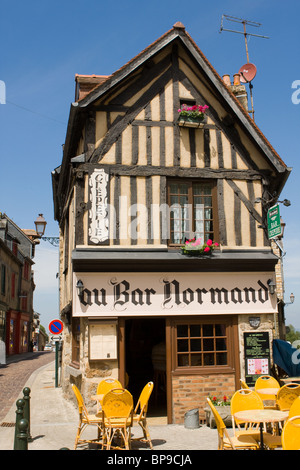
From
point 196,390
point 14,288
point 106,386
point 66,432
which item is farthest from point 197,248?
point 14,288

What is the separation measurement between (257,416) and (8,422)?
5839 millimetres

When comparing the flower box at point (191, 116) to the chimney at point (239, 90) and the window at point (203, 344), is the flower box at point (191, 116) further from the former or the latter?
the window at point (203, 344)

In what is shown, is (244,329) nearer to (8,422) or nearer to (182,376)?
(182,376)

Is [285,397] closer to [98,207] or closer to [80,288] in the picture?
[80,288]

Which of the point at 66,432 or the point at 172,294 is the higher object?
the point at 172,294

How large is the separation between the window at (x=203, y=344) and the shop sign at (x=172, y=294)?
33cm

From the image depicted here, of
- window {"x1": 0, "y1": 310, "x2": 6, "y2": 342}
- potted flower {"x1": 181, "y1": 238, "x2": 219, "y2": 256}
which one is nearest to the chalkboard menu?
potted flower {"x1": 181, "y1": 238, "x2": 219, "y2": 256}

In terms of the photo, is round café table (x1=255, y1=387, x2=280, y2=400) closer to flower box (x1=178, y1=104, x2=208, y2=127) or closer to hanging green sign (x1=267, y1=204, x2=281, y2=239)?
hanging green sign (x1=267, y1=204, x2=281, y2=239)

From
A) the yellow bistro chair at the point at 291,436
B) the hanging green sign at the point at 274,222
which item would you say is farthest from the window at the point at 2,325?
the yellow bistro chair at the point at 291,436

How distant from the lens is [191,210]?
34.7ft

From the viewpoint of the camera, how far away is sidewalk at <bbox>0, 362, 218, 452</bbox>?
749 cm

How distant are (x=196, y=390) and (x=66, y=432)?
2.76 metres

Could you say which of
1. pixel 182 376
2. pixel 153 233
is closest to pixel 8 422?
pixel 182 376

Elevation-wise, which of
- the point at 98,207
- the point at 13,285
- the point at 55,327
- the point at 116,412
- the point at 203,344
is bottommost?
the point at 116,412
